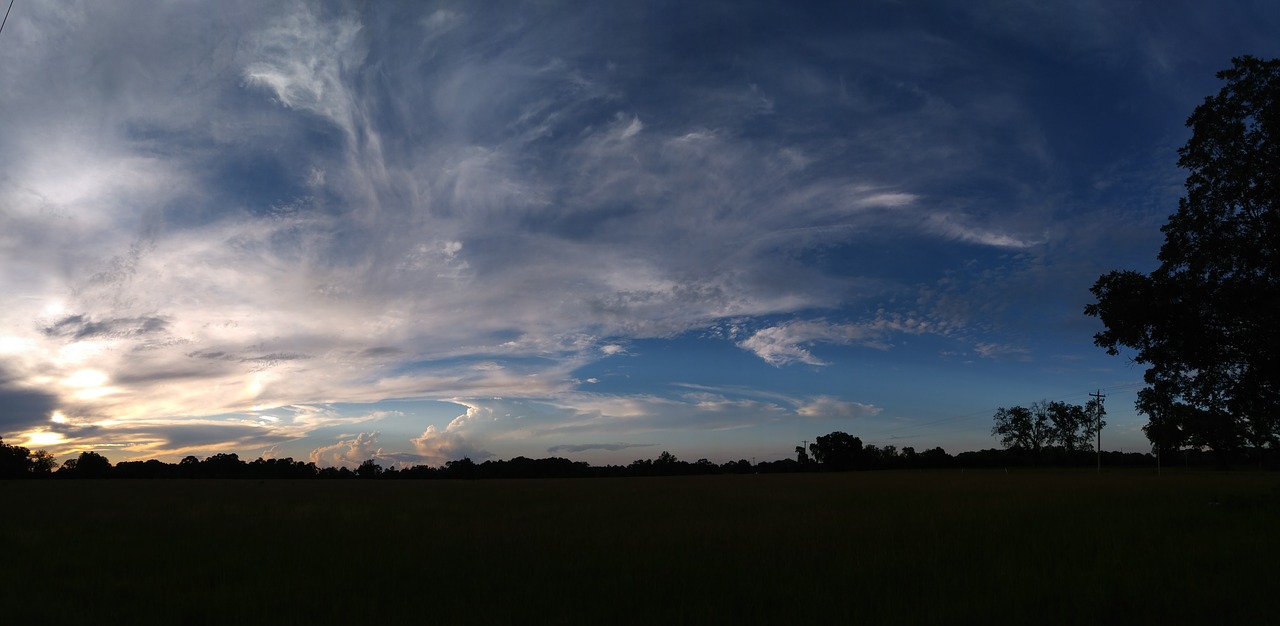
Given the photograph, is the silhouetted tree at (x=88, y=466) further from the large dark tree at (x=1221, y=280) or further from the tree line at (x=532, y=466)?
the large dark tree at (x=1221, y=280)

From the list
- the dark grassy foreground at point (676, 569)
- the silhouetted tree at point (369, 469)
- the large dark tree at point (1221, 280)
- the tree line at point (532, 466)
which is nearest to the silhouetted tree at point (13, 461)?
the tree line at point (532, 466)

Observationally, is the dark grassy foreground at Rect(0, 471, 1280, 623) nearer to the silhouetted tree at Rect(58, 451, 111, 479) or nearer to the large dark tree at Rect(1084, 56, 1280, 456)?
the large dark tree at Rect(1084, 56, 1280, 456)

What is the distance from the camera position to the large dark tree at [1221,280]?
18.9 m

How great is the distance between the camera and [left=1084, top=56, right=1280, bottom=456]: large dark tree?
1888 centimetres

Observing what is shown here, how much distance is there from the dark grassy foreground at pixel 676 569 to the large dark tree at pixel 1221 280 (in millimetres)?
3727

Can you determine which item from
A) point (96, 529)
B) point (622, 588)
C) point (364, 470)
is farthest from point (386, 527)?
point (364, 470)

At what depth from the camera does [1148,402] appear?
2252 cm

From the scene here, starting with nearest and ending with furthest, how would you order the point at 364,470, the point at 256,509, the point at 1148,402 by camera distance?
1. the point at 1148,402
2. the point at 256,509
3. the point at 364,470

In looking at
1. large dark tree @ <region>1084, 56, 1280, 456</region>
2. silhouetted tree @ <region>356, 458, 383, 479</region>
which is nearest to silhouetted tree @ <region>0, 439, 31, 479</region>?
silhouetted tree @ <region>356, 458, 383, 479</region>

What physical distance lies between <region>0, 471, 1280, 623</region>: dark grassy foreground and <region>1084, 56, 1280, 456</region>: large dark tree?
3.73 m

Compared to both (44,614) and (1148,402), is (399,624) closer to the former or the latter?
(44,614)

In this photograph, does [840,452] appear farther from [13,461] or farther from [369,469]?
[13,461]

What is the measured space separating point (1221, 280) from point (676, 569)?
19.4 metres

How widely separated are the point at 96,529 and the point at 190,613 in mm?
16007
